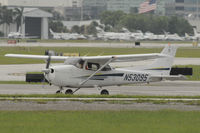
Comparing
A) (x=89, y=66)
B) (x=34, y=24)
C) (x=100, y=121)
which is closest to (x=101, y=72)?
(x=89, y=66)

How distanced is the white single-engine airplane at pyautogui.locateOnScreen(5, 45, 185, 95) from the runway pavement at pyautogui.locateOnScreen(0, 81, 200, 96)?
2.99 ft

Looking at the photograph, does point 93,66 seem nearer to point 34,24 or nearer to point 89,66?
point 89,66

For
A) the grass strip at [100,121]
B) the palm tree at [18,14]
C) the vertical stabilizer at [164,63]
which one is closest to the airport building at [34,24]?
the palm tree at [18,14]

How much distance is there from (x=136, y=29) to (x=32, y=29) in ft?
114

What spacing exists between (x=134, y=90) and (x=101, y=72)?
349 centimetres

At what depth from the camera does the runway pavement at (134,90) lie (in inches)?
1066

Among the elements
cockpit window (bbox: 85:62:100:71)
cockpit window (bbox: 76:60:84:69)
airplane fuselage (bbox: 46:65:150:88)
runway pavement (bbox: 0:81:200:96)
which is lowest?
runway pavement (bbox: 0:81:200:96)

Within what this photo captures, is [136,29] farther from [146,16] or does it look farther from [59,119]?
[59,119]

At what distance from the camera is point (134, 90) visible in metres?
28.9

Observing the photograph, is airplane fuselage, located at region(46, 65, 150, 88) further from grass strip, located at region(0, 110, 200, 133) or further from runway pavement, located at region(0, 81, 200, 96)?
grass strip, located at region(0, 110, 200, 133)

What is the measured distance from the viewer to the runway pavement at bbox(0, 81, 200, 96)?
27.1m

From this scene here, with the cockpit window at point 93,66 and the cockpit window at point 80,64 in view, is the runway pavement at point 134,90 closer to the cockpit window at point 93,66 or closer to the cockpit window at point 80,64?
the cockpit window at point 93,66

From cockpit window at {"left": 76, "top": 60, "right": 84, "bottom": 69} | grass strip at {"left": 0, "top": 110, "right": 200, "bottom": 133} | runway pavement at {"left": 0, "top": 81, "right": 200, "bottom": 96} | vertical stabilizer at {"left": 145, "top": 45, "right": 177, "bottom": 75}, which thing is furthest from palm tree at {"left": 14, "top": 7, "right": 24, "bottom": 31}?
grass strip at {"left": 0, "top": 110, "right": 200, "bottom": 133}

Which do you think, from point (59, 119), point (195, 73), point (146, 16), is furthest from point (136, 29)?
point (59, 119)
